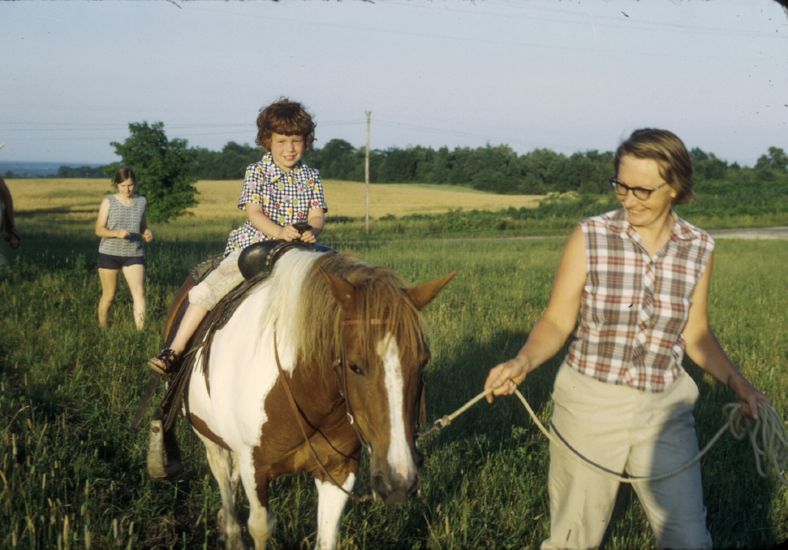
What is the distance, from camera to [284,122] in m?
4.54

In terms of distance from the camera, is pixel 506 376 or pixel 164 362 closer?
pixel 506 376

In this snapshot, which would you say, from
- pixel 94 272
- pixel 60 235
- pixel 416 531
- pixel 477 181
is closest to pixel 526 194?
pixel 477 181

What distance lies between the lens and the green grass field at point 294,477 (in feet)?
14.2

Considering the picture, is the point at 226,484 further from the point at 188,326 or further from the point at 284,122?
the point at 284,122

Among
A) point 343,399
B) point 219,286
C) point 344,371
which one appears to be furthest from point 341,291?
point 219,286

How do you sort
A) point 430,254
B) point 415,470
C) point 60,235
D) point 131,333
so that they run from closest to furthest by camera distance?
1. point 415,470
2. point 131,333
3. point 430,254
4. point 60,235

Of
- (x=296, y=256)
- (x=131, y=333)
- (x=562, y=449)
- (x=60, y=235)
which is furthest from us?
(x=60, y=235)

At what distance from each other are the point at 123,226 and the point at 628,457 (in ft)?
26.3

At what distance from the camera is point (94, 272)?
45.3 ft

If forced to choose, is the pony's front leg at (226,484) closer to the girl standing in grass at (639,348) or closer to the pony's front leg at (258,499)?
the pony's front leg at (258,499)

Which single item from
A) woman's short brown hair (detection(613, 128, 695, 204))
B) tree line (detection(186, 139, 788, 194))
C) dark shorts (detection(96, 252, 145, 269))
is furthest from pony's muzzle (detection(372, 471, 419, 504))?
tree line (detection(186, 139, 788, 194))

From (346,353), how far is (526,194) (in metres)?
77.8

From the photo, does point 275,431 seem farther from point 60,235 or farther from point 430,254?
point 60,235

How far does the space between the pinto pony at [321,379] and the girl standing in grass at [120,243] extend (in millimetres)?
5849
